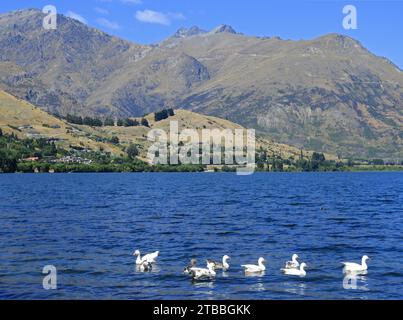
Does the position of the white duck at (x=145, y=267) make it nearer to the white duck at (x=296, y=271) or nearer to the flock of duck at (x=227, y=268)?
the flock of duck at (x=227, y=268)

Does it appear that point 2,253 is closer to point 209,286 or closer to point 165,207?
point 209,286

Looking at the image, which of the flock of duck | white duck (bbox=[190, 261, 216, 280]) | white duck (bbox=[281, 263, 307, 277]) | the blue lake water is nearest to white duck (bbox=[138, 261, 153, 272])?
the flock of duck

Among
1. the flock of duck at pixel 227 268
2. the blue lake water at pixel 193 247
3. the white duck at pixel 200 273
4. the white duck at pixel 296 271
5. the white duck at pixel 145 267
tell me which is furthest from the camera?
the white duck at pixel 145 267

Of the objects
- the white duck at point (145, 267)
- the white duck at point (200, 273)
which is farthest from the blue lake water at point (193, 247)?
the white duck at point (145, 267)

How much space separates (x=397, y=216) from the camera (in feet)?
309

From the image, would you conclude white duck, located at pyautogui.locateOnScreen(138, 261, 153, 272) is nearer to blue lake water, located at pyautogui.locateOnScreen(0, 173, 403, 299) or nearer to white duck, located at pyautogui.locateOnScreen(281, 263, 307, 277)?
blue lake water, located at pyautogui.locateOnScreen(0, 173, 403, 299)

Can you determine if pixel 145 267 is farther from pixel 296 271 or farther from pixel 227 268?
pixel 296 271

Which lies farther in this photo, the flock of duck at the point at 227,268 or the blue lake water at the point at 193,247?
the flock of duck at the point at 227,268

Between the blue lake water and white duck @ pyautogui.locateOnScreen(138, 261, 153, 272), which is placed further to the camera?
white duck @ pyautogui.locateOnScreen(138, 261, 153, 272)

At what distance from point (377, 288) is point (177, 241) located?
2664cm

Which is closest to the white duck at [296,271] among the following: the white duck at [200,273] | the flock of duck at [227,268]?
the flock of duck at [227,268]

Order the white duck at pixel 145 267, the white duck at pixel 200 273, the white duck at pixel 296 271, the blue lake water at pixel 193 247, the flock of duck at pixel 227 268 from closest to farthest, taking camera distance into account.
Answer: the blue lake water at pixel 193 247
the white duck at pixel 200 273
the flock of duck at pixel 227 268
the white duck at pixel 296 271
the white duck at pixel 145 267

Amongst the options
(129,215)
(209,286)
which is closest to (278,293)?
(209,286)

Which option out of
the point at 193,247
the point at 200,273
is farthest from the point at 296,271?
the point at 193,247
